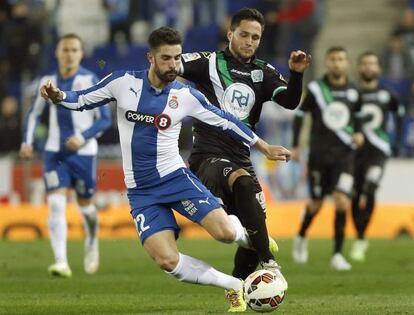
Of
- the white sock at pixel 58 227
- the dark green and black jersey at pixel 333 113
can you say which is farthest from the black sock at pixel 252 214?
the dark green and black jersey at pixel 333 113

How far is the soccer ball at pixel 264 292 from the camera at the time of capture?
8.83m

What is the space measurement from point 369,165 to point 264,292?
8271mm

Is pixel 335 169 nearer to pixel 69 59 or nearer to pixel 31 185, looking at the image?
pixel 69 59

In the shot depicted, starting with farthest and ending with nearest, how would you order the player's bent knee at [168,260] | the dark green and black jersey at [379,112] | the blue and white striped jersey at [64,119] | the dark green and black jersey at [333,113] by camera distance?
the dark green and black jersey at [379,112], the dark green and black jersey at [333,113], the blue and white striped jersey at [64,119], the player's bent knee at [168,260]

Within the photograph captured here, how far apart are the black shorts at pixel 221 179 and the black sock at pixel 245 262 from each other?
0.41 m

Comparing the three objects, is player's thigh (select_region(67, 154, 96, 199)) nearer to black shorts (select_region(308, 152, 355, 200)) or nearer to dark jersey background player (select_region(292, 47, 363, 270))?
dark jersey background player (select_region(292, 47, 363, 270))

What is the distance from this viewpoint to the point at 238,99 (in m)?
9.98

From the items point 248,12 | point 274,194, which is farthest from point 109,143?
point 248,12

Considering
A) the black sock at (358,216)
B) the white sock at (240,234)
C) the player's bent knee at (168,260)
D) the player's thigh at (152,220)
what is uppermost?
the player's thigh at (152,220)

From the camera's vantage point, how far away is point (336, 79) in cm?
1527

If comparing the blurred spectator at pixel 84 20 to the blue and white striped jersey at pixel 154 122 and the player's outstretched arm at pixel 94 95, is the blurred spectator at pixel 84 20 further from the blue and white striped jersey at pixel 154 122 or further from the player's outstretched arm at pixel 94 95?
the blue and white striped jersey at pixel 154 122

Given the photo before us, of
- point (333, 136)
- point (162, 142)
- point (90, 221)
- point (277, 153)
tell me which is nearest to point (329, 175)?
point (333, 136)

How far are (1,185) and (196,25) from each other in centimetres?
635

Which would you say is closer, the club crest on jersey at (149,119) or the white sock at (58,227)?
the club crest on jersey at (149,119)
